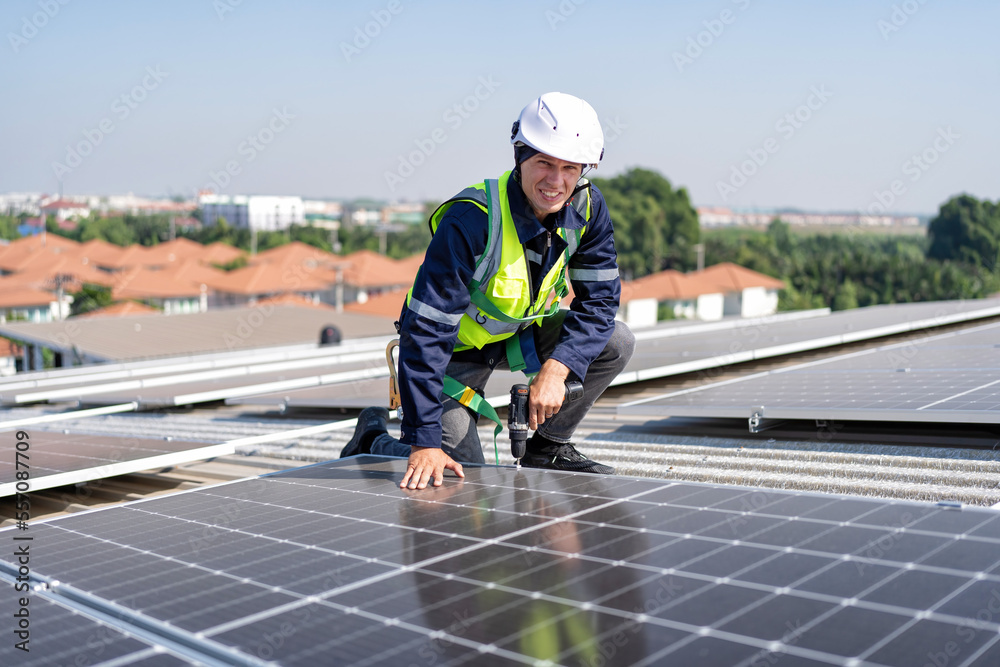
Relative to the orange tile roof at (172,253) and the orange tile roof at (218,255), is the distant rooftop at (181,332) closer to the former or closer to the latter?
the orange tile roof at (172,253)

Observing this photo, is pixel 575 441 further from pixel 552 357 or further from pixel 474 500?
pixel 474 500

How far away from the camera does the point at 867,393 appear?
6.67m

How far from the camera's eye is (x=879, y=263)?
242 feet

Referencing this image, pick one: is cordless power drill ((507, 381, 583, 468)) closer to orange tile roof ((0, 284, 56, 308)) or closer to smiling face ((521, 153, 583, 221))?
smiling face ((521, 153, 583, 221))

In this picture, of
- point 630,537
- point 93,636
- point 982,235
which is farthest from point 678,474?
point 982,235

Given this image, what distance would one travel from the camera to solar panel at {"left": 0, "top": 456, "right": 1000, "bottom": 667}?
2.40 m

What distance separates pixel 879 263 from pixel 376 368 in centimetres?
6916

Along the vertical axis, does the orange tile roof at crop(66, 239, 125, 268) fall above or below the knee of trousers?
above

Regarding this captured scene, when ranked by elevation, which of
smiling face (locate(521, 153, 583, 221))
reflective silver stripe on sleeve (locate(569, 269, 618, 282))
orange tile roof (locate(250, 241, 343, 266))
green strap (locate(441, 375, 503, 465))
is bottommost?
green strap (locate(441, 375, 503, 465))

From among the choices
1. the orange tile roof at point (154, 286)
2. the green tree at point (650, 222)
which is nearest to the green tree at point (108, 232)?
the orange tile roof at point (154, 286)

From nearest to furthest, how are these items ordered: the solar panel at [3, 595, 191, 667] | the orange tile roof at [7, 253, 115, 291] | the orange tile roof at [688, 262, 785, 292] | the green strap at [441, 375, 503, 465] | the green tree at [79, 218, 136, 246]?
the solar panel at [3, 595, 191, 667], the green strap at [441, 375, 503, 465], the orange tile roof at [7, 253, 115, 291], the orange tile roof at [688, 262, 785, 292], the green tree at [79, 218, 136, 246]

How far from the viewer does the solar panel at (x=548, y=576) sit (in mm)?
2402

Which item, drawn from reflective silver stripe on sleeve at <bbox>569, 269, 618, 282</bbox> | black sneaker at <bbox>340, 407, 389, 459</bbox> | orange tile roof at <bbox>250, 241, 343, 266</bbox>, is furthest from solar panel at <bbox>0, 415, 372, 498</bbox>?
orange tile roof at <bbox>250, 241, 343, 266</bbox>

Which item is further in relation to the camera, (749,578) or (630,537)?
(630,537)
